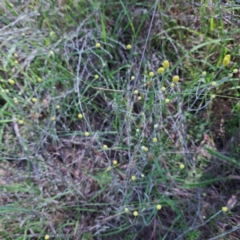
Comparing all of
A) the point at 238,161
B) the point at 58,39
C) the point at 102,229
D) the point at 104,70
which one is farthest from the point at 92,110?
the point at 238,161

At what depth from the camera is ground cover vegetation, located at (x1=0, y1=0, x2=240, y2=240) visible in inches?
38.2

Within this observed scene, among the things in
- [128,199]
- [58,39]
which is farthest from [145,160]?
[58,39]

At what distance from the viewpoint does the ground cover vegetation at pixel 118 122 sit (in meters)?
0.97

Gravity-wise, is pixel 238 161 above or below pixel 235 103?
below

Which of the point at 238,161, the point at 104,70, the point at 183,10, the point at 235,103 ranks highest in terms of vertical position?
the point at 183,10

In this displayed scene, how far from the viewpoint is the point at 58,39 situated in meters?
1.14

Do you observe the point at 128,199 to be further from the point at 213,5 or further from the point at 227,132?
the point at 213,5

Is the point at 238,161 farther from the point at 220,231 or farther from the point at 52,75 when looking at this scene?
the point at 52,75

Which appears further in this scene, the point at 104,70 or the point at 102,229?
the point at 104,70

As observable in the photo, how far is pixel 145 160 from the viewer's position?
0.94m

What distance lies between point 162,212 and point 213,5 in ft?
2.19

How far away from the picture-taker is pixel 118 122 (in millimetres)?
1062

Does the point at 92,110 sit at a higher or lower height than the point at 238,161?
higher

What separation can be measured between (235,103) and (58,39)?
24.8 inches
